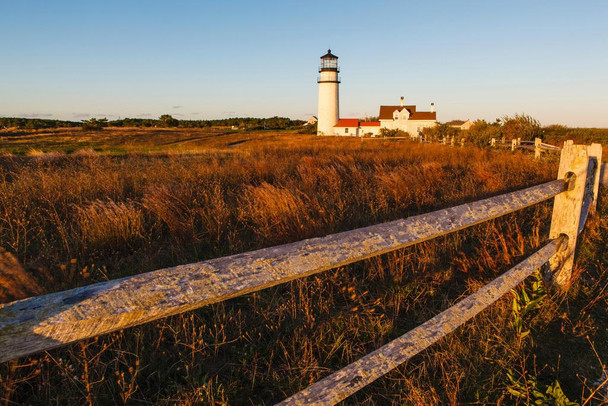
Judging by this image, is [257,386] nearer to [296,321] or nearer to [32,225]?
[296,321]

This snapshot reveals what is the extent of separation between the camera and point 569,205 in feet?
9.89

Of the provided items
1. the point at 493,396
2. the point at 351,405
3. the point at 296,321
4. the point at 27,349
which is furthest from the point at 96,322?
the point at 493,396

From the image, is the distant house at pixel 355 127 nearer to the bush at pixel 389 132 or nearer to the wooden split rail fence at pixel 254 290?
the bush at pixel 389 132

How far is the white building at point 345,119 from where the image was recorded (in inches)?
2106

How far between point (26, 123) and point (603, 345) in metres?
72.7

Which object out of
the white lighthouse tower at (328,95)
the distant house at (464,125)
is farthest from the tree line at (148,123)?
the distant house at (464,125)

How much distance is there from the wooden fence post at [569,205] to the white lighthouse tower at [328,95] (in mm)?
52253

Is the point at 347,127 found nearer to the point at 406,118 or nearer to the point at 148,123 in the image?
the point at 406,118

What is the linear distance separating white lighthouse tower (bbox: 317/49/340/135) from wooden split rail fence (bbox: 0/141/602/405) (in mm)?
53303

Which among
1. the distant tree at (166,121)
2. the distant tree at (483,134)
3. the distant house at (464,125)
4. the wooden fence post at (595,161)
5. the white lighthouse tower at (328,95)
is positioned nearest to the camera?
the wooden fence post at (595,161)

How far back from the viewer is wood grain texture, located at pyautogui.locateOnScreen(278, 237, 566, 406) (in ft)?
4.81

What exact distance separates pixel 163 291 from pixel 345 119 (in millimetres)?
58709

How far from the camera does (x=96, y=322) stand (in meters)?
0.92

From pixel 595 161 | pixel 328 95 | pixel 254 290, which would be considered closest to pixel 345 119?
pixel 328 95
